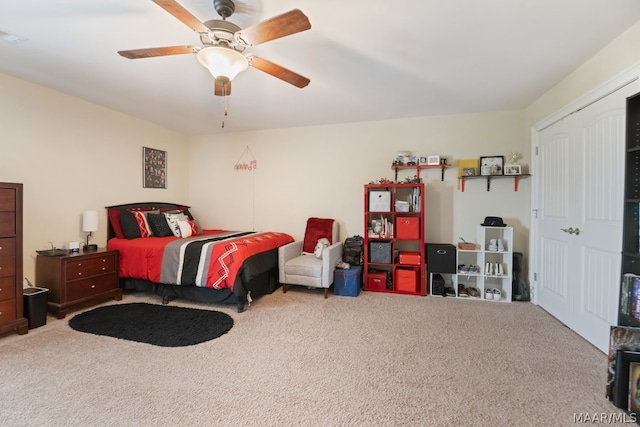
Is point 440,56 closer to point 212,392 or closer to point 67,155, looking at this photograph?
point 212,392

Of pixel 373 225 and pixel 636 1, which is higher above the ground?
pixel 636 1

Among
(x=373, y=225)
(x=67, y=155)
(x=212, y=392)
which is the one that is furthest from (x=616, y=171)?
(x=67, y=155)

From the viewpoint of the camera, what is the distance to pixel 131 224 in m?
3.72

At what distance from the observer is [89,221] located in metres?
3.37

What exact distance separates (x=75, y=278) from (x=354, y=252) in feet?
10.7

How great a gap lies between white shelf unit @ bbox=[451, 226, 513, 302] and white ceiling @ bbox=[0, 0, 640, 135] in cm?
166

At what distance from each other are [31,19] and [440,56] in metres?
3.06

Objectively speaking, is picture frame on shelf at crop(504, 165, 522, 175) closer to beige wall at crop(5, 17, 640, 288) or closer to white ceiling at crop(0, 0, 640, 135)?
beige wall at crop(5, 17, 640, 288)

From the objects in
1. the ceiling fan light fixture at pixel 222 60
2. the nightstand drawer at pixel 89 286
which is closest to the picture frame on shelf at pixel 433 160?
the ceiling fan light fixture at pixel 222 60

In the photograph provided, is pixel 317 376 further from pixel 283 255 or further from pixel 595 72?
pixel 595 72

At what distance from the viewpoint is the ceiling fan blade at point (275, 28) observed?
1471 millimetres

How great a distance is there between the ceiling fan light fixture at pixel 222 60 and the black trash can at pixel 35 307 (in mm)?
2705

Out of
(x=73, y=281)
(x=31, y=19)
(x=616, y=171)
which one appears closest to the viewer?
(x=31, y=19)

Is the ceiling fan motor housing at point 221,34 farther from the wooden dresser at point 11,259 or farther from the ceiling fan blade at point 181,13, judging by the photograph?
the wooden dresser at point 11,259
